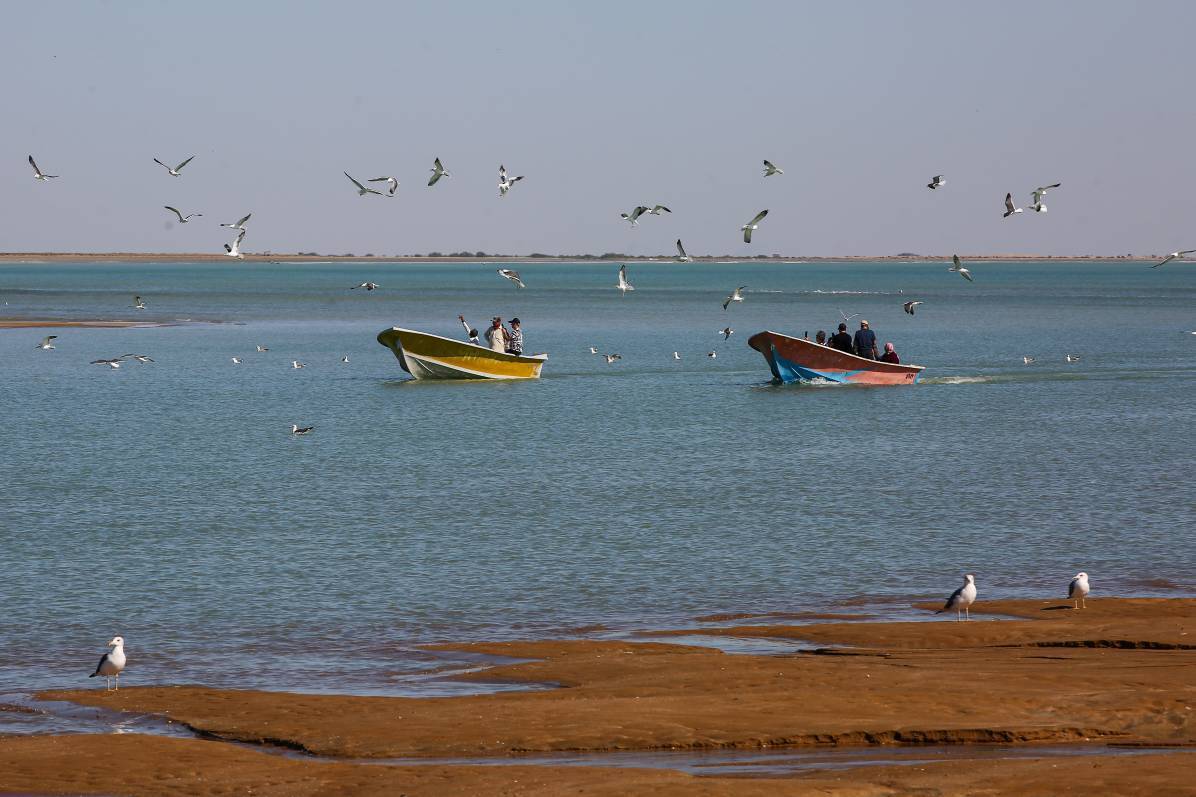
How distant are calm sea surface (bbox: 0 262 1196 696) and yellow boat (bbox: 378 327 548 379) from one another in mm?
762

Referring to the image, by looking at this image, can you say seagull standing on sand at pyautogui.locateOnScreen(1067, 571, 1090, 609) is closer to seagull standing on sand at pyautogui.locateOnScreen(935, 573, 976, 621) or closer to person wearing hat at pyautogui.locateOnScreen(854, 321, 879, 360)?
seagull standing on sand at pyautogui.locateOnScreen(935, 573, 976, 621)

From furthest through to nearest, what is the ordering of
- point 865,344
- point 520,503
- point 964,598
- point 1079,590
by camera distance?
point 865,344 → point 520,503 → point 1079,590 → point 964,598

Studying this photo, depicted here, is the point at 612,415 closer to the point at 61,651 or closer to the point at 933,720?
the point at 61,651

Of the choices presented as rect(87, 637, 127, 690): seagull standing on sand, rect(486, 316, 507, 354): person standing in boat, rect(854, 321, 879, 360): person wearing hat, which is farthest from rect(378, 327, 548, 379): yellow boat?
rect(87, 637, 127, 690): seagull standing on sand

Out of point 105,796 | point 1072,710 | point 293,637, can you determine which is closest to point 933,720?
point 1072,710

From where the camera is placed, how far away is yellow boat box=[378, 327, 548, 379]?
2158 inches

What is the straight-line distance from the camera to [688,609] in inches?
780

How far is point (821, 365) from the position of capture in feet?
172

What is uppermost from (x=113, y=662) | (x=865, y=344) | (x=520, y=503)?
(x=865, y=344)

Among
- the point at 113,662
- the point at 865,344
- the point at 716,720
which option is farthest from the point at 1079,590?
A: the point at 865,344

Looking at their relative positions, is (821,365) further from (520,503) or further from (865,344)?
(520,503)

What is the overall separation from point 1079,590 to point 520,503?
42.6ft

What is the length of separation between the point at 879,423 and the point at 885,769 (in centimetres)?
3357

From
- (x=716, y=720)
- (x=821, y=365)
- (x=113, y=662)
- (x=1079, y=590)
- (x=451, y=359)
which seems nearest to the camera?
(x=716, y=720)
